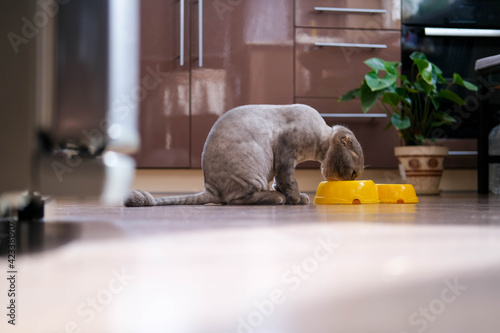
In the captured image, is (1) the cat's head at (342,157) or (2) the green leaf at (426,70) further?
(2) the green leaf at (426,70)

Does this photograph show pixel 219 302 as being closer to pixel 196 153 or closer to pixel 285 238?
pixel 285 238

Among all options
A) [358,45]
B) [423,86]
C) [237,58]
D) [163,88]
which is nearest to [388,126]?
[423,86]

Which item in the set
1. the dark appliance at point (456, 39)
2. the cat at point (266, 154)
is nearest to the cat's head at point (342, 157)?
the cat at point (266, 154)

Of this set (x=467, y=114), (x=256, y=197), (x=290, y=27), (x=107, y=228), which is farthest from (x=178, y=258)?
(x=467, y=114)

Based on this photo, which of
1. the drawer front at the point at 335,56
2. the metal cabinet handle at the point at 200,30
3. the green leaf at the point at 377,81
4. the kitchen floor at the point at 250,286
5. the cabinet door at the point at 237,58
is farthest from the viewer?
the drawer front at the point at 335,56

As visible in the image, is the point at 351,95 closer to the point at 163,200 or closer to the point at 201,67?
the point at 201,67

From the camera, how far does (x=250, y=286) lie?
0.55 m

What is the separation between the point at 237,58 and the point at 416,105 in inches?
45.6

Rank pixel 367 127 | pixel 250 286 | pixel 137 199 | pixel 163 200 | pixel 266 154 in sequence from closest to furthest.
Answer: pixel 250 286, pixel 137 199, pixel 163 200, pixel 266 154, pixel 367 127

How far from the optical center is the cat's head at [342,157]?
79.2 inches

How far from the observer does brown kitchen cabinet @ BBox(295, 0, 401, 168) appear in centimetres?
348

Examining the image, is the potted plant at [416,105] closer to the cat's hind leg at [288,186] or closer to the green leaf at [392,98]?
the green leaf at [392,98]

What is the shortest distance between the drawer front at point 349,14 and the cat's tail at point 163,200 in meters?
1.87

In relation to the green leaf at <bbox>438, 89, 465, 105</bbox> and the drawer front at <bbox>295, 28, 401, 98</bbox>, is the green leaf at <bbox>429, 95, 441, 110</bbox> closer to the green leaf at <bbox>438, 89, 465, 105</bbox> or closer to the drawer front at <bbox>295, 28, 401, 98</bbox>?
the green leaf at <bbox>438, 89, 465, 105</bbox>
